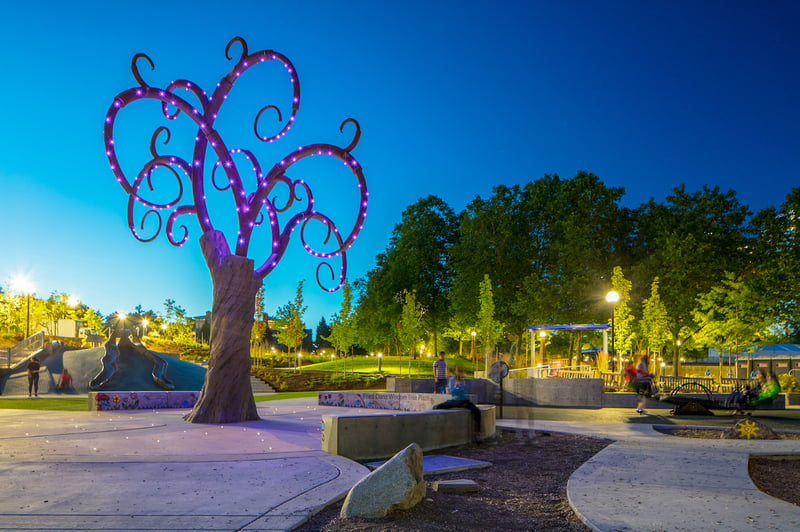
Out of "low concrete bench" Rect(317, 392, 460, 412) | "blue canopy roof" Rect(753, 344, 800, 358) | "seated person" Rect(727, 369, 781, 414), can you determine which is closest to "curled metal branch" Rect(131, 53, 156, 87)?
"low concrete bench" Rect(317, 392, 460, 412)

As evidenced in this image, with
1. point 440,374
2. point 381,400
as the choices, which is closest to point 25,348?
point 381,400

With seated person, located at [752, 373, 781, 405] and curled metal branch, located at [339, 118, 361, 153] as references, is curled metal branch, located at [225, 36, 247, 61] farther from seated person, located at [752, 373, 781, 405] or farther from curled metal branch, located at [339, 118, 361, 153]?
seated person, located at [752, 373, 781, 405]

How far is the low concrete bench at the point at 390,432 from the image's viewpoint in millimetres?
9000

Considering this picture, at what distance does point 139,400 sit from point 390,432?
1135 cm

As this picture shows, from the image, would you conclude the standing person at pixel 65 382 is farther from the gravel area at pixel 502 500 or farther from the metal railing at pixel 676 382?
the metal railing at pixel 676 382

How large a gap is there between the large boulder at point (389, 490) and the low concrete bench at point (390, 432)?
3.34 meters

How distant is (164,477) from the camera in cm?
691

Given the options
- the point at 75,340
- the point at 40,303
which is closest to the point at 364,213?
the point at 75,340

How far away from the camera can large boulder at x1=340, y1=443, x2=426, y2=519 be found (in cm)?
538

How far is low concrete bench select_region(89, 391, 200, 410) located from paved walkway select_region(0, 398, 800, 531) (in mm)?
5297

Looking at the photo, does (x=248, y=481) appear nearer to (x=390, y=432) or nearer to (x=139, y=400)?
(x=390, y=432)

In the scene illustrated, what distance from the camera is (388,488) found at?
5496 millimetres

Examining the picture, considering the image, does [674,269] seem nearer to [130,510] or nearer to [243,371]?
[243,371]

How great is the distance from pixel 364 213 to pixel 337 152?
1.84m
